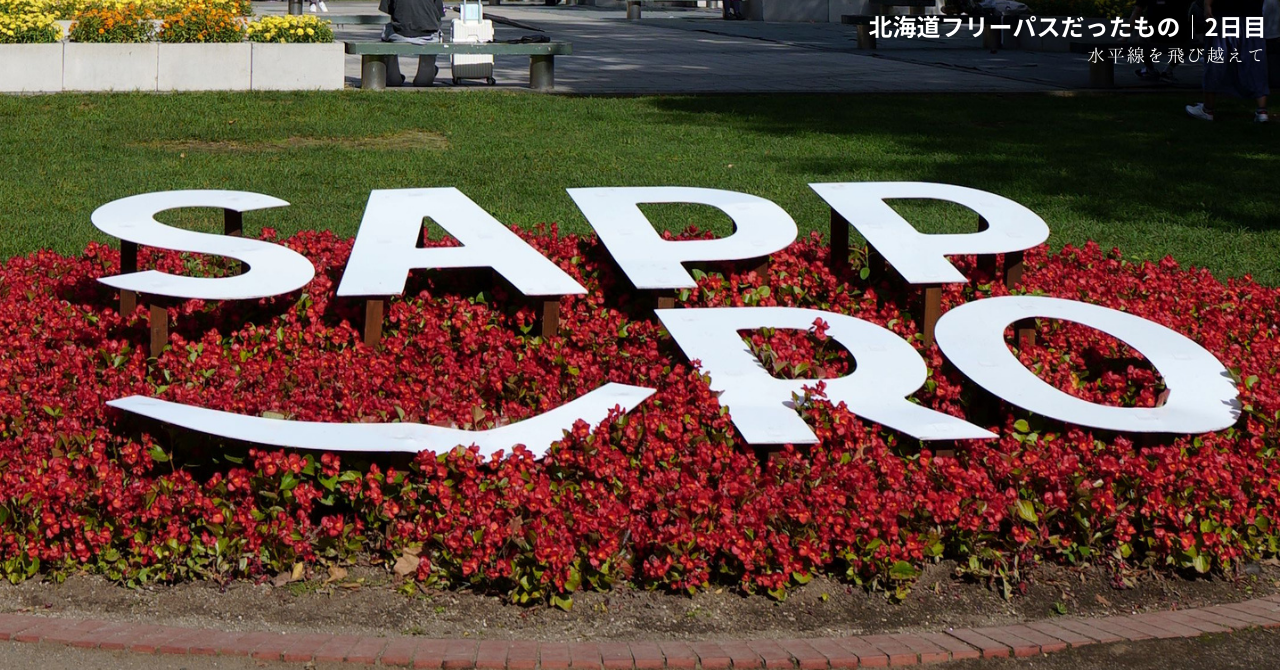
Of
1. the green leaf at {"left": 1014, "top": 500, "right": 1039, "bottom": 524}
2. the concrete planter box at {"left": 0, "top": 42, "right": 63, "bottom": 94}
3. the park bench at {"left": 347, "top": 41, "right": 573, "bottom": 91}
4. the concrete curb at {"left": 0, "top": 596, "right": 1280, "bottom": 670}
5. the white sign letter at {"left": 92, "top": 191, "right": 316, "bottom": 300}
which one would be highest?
the park bench at {"left": 347, "top": 41, "right": 573, "bottom": 91}

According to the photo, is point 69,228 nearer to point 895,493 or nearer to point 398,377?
point 398,377

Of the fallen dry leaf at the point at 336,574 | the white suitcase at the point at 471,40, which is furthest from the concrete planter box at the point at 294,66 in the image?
the fallen dry leaf at the point at 336,574

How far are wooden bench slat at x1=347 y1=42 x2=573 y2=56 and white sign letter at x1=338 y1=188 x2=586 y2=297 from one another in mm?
9454

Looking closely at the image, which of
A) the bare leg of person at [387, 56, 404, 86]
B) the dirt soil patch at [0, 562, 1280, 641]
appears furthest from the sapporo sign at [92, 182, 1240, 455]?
the bare leg of person at [387, 56, 404, 86]

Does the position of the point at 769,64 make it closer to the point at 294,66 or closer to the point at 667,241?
the point at 294,66

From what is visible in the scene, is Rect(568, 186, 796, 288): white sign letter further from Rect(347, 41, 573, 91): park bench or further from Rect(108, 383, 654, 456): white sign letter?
Rect(347, 41, 573, 91): park bench

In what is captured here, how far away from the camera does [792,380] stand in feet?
18.9

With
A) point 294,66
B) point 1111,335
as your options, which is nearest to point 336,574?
point 1111,335

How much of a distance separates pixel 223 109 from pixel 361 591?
10.7 metres

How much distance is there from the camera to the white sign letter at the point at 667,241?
6.50 meters

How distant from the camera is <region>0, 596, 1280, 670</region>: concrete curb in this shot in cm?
421

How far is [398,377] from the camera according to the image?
6145 millimetres

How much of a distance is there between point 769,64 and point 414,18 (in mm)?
6927

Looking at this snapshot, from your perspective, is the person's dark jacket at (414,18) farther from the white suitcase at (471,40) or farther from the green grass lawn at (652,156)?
the green grass lawn at (652,156)
